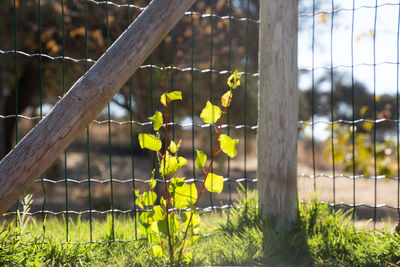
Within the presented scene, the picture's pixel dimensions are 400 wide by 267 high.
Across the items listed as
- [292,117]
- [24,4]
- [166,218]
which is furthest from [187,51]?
[166,218]

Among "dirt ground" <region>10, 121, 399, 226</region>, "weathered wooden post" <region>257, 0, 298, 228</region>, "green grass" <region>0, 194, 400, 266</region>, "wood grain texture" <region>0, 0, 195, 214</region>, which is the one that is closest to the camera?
"wood grain texture" <region>0, 0, 195, 214</region>

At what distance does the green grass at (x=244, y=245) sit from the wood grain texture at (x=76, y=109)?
0.36 m

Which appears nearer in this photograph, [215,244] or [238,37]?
[215,244]

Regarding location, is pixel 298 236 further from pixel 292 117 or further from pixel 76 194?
pixel 76 194

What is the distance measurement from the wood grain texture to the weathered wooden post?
2.73ft

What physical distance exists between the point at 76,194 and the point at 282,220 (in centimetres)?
600

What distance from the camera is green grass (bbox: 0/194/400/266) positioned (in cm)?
178

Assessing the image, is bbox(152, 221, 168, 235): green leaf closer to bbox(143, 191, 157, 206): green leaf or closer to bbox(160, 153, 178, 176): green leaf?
bbox(143, 191, 157, 206): green leaf

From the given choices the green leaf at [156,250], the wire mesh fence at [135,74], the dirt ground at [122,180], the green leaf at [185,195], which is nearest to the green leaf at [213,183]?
the green leaf at [185,195]

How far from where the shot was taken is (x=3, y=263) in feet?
5.22

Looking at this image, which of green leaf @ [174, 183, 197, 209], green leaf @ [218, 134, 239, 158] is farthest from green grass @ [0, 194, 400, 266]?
green leaf @ [218, 134, 239, 158]

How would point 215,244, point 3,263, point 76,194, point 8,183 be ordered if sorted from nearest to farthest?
point 8,183 → point 3,263 → point 215,244 → point 76,194

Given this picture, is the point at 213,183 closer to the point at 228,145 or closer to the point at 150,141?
the point at 228,145

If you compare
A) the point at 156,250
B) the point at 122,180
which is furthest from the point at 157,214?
the point at 122,180
